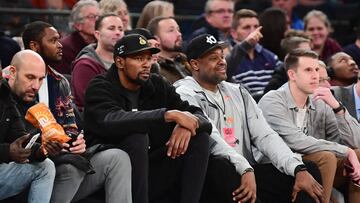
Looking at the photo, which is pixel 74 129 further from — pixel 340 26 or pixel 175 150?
pixel 340 26

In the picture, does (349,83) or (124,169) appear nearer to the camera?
(124,169)

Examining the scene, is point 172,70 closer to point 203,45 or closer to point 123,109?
point 203,45

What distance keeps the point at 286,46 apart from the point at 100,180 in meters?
3.72

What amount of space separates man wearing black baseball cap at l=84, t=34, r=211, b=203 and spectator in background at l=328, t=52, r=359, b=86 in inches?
105

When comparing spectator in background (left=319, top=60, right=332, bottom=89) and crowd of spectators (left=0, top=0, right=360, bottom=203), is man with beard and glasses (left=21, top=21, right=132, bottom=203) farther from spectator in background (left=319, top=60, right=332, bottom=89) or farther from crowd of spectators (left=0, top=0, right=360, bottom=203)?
spectator in background (left=319, top=60, right=332, bottom=89)

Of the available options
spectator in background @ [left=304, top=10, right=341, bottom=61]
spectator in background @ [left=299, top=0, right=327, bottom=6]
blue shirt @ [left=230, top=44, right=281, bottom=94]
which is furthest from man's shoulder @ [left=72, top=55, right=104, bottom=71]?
spectator in background @ [left=299, top=0, right=327, bottom=6]

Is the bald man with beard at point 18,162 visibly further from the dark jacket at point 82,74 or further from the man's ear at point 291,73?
the man's ear at point 291,73

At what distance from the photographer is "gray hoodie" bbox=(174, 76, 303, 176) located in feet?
20.5

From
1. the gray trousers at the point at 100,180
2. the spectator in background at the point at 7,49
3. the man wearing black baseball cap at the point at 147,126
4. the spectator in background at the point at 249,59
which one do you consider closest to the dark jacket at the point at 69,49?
the spectator in background at the point at 7,49

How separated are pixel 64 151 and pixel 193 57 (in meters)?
1.51

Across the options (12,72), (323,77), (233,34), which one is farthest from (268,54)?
(12,72)

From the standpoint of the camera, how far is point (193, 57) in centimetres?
650

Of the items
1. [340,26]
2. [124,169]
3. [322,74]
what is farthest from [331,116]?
[340,26]

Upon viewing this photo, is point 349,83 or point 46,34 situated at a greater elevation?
point 46,34
